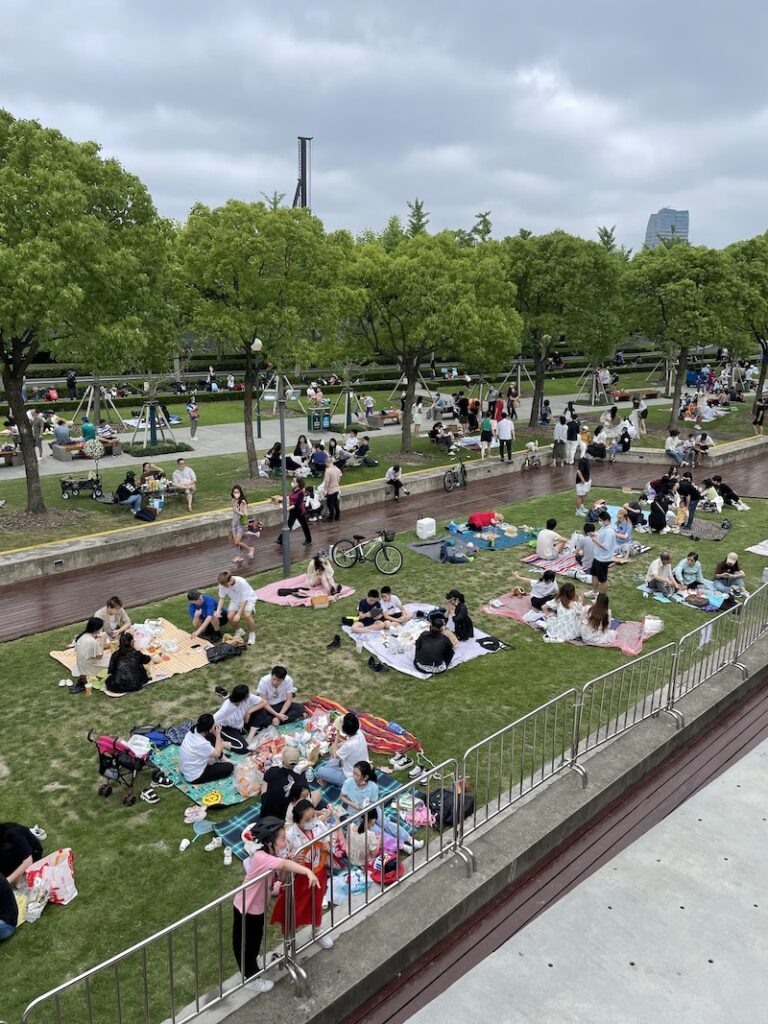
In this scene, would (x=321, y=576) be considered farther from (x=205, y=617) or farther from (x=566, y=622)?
(x=566, y=622)

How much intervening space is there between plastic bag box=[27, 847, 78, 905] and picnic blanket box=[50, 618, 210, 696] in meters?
3.81

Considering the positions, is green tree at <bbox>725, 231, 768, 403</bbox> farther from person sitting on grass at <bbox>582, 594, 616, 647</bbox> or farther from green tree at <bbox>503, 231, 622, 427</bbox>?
person sitting on grass at <bbox>582, 594, 616, 647</bbox>

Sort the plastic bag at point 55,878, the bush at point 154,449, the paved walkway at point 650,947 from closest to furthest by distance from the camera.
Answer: the paved walkway at point 650,947 < the plastic bag at point 55,878 < the bush at point 154,449

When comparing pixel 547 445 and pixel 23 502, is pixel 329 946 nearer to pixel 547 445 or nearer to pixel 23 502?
pixel 23 502

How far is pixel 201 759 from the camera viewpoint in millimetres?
8375

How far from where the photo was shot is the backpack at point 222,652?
11562mm

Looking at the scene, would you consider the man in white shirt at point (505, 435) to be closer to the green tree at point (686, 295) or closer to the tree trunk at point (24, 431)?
the green tree at point (686, 295)

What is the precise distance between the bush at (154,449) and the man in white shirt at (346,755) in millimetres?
Result: 20379

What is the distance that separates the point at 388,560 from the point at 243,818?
26.7 feet

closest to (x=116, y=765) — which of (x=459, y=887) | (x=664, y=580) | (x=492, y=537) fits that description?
(x=459, y=887)

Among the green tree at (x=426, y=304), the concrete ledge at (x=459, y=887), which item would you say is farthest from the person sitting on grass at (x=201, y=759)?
the green tree at (x=426, y=304)

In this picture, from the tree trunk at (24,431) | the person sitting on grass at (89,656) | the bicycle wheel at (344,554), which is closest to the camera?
the person sitting on grass at (89,656)

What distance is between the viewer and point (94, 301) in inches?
650

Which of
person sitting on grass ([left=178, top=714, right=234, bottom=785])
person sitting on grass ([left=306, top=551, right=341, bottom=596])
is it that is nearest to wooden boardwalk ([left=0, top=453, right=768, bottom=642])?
person sitting on grass ([left=306, top=551, right=341, bottom=596])
